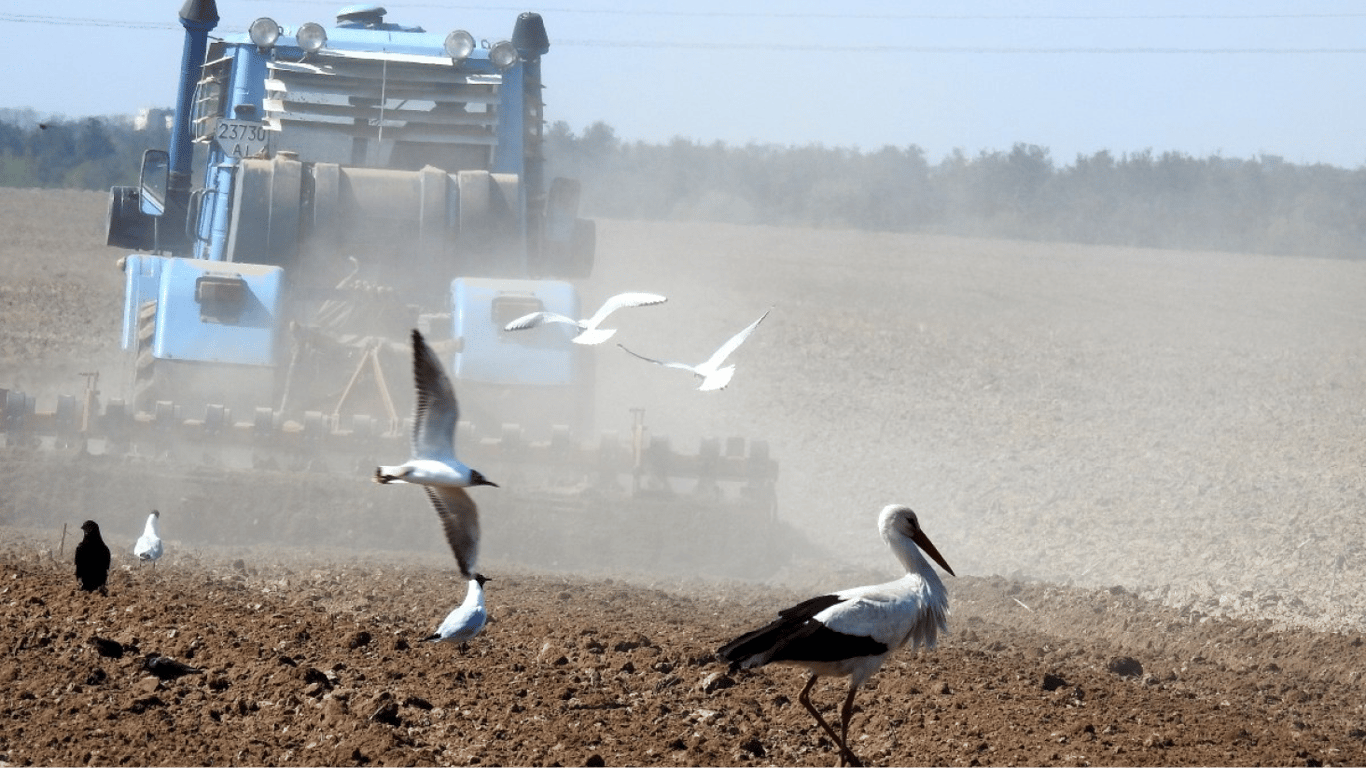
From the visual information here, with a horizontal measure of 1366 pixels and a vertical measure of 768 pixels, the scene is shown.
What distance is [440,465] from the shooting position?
6.52 metres

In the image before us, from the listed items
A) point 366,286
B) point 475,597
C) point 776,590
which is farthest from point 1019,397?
point 475,597

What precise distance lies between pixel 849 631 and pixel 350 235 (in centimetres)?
839

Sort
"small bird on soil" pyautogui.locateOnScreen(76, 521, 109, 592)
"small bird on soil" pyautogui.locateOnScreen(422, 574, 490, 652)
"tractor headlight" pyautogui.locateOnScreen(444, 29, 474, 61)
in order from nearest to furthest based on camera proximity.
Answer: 1. "small bird on soil" pyautogui.locateOnScreen(422, 574, 490, 652)
2. "small bird on soil" pyautogui.locateOnScreen(76, 521, 109, 592)
3. "tractor headlight" pyautogui.locateOnScreen(444, 29, 474, 61)

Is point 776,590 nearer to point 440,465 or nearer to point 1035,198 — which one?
point 440,465

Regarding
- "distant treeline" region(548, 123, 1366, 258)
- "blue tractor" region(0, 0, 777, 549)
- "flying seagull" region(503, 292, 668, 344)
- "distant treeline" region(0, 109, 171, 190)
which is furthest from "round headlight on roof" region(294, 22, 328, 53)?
"distant treeline" region(0, 109, 171, 190)

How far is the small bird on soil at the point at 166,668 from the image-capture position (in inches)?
280

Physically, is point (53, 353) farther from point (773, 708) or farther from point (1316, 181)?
point (1316, 181)

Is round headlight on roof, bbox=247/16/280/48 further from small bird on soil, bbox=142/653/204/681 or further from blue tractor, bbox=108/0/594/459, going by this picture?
small bird on soil, bbox=142/653/204/681

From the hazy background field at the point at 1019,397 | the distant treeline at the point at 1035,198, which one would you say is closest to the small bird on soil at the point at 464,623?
the hazy background field at the point at 1019,397

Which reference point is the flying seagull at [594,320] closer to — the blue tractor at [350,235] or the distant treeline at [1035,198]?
the blue tractor at [350,235]

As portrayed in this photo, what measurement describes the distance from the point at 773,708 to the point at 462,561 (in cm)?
173

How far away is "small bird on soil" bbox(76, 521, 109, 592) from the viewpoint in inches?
341

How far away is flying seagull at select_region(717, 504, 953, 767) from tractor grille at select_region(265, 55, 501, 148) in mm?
8285

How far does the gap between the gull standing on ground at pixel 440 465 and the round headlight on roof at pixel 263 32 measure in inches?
317
